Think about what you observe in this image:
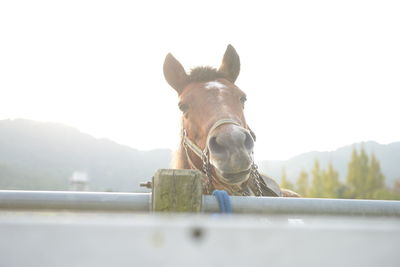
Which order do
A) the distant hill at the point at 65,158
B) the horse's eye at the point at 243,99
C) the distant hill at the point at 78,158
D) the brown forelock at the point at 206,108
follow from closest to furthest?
the brown forelock at the point at 206,108 < the horse's eye at the point at 243,99 < the distant hill at the point at 65,158 < the distant hill at the point at 78,158

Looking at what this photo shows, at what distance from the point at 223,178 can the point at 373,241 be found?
2033mm

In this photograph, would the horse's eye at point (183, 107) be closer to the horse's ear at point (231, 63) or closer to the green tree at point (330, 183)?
the horse's ear at point (231, 63)

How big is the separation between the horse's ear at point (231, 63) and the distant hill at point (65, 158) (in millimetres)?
70843

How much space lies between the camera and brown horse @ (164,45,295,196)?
2.39 m

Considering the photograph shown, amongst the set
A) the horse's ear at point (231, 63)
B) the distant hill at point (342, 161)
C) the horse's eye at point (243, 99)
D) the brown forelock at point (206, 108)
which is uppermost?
the distant hill at point (342, 161)

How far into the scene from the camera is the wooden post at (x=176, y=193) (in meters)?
1.31

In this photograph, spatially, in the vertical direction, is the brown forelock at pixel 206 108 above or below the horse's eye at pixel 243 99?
below

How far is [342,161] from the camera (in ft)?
412

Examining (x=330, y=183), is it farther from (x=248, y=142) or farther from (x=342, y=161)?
(x=342, y=161)

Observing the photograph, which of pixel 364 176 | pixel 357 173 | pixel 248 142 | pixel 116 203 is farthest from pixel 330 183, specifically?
pixel 116 203

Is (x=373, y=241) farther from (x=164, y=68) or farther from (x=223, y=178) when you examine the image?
(x=164, y=68)

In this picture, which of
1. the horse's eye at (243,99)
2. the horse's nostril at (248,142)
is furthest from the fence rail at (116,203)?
the horse's eye at (243,99)

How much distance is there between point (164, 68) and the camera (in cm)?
391

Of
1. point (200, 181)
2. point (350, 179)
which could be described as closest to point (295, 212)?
point (200, 181)
